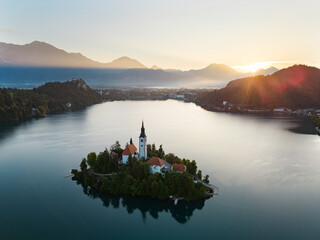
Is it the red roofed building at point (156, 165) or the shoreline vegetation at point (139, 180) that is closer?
the shoreline vegetation at point (139, 180)

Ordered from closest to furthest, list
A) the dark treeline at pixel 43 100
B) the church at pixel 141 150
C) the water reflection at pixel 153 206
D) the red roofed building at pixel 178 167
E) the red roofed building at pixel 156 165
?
the water reflection at pixel 153 206
the red roofed building at pixel 178 167
the red roofed building at pixel 156 165
the church at pixel 141 150
the dark treeline at pixel 43 100

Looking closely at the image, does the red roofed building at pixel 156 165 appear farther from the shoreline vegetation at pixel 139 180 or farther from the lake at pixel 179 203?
the lake at pixel 179 203

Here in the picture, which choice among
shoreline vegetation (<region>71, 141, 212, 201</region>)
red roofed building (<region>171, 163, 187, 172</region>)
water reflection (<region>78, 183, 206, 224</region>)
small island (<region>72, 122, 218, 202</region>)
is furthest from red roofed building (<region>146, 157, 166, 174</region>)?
water reflection (<region>78, 183, 206, 224</region>)

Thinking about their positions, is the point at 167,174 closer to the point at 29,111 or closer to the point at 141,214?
the point at 141,214

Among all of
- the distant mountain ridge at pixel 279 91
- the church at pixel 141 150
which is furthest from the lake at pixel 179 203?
the distant mountain ridge at pixel 279 91

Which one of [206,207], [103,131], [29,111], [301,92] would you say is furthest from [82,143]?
[301,92]

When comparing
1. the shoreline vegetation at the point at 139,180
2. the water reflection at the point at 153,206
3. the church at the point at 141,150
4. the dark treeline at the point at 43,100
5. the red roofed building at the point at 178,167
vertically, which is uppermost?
the dark treeline at the point at 43,100

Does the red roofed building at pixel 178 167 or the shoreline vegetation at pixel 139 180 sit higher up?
the red roofed building at pixel 178 167
